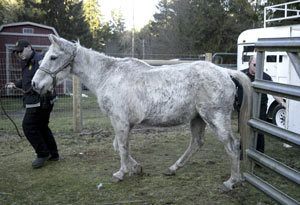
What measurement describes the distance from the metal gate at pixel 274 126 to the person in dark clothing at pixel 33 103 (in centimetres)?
385

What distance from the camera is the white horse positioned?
486cm

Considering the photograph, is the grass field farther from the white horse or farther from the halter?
the halter

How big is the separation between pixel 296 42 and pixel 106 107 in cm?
345

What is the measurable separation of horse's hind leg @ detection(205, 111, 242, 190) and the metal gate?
208 centimetres

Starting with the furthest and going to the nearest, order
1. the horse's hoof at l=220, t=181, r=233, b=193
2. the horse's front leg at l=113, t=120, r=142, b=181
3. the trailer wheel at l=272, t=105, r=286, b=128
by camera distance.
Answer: the trailer wheel at l=272, t=105, r=286, b=128 < the horse's front leg at l=113, t=120, r=142, b=181 < the horse's hoof at l=220, t=181, r=233, b=193

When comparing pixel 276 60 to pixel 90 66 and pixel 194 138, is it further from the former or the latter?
pixel 90 66

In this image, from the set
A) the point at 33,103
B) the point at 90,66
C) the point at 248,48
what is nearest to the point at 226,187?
the point at 90,66

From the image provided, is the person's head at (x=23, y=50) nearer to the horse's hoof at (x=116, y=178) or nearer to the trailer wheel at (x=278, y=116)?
the horse's hoof at (x=116, y=178)

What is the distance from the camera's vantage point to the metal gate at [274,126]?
2.17 metres

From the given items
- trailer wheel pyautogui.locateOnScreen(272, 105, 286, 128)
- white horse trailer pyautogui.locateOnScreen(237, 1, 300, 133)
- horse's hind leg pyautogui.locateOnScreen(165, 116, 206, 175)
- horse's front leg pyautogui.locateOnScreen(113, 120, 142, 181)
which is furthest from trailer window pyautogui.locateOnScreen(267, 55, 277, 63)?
horse's front leg pyautogui.locateOnScreen(113, 120, 142, 181)

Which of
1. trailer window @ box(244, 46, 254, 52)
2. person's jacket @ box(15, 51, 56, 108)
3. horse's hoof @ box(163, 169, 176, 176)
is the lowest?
horse's hoof @ box(163, 169, 176, 176)

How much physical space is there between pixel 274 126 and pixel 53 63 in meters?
3.70

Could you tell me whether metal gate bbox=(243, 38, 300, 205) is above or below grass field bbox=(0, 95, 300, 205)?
above

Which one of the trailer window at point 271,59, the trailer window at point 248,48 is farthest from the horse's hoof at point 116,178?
the trailer window at point 248,48
